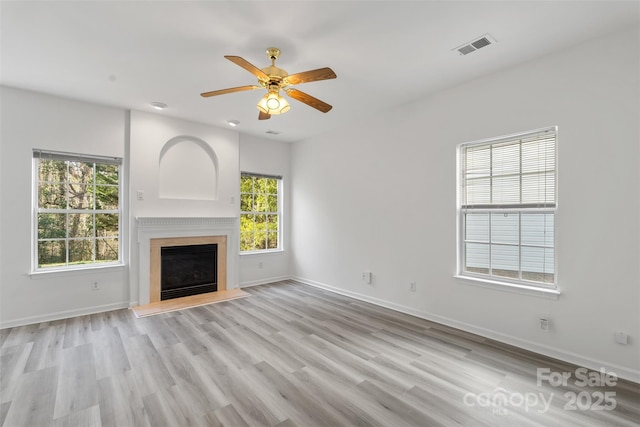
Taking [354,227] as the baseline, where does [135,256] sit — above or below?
below

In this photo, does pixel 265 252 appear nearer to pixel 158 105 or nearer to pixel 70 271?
pixel 70 271

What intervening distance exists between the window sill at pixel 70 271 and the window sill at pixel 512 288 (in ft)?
15.7

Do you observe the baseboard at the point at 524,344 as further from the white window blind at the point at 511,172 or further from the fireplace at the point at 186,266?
the fireplace at the point at 186,266

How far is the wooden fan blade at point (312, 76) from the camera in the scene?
2.38 metres

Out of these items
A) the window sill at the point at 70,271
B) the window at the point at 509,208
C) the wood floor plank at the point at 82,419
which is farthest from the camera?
the window sill at the point at 70,271

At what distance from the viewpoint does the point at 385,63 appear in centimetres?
304

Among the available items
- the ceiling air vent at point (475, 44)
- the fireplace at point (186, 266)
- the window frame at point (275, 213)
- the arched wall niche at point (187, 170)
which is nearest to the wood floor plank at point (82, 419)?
the fireplace at point (186, 266)

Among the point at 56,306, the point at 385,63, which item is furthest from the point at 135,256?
the point at 385,63

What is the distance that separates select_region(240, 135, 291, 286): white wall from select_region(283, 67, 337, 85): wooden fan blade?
329 cm

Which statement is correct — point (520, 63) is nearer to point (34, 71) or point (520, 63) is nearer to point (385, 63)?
point (385, 63)

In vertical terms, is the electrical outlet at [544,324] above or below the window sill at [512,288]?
below

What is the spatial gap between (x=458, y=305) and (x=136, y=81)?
4.67 m

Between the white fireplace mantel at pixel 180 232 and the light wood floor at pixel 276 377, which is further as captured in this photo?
the white fireplace mantel at pixel 180 232

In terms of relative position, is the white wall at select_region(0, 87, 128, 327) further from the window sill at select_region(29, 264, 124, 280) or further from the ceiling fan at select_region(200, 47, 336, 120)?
the ceiling fan at select_region(200, 47, 336, 120)
